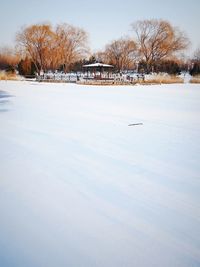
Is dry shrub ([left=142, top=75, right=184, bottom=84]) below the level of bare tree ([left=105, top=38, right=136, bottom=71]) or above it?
below

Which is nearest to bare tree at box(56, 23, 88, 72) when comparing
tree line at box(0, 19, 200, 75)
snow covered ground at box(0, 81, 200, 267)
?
tree line at box(0, 19, 200, 75)

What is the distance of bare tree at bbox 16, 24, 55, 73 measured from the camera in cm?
4138

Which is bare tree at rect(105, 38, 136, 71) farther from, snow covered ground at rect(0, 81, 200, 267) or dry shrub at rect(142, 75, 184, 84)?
snow covered ground at rect(0, 81, 200, 267)

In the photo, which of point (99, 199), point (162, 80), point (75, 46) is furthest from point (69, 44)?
point (99, 199)

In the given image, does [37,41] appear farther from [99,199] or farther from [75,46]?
[99,199]

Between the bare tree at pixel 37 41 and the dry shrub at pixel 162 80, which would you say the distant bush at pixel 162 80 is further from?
the bare tree at pixel 37 41

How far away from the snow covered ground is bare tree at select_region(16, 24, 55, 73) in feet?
130

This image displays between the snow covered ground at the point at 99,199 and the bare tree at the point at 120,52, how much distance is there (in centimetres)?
5214

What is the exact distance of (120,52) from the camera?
186ft

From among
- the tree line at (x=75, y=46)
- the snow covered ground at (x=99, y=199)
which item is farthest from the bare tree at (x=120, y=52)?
the snow covered ground at (x=99, y=199)

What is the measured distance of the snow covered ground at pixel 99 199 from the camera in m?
1.94

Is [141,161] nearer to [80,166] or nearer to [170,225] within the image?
[80,166]

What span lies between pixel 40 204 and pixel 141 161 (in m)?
1.81

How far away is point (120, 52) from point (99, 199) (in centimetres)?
5763
